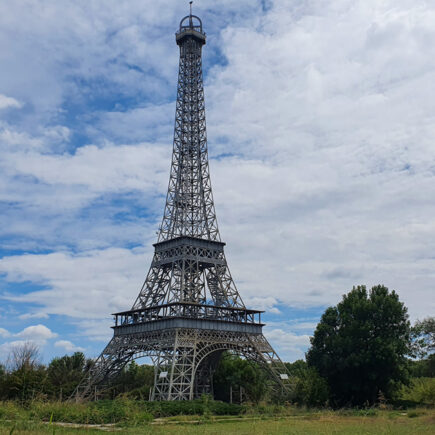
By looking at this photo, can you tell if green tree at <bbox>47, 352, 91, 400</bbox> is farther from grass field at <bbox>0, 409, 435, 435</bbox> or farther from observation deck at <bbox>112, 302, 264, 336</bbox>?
grass field at <bbox>0, 409, 435, 435</bbox>

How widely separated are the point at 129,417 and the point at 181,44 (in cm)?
6319

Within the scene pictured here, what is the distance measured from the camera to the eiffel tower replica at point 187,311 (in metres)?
53.7

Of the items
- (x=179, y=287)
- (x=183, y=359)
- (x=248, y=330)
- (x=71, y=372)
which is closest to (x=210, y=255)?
(x=179, y=287)

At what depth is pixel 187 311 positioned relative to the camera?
Result: 5806cm

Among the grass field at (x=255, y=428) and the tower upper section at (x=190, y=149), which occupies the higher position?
the tower upper section at (x=190, y=149)

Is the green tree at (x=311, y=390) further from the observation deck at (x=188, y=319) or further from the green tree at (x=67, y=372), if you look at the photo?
the green tree at (x=67, y=372)

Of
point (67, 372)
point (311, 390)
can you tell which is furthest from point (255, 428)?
point (67, 372)

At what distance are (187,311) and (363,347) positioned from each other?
65.4 feet

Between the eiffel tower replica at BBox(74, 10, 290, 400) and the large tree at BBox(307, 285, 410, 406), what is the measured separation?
21.4 feet

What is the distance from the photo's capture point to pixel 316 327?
2099 inches

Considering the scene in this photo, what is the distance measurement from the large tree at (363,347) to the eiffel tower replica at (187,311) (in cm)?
653

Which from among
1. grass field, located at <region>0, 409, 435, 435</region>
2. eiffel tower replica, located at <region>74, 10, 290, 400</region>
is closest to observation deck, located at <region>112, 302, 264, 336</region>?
eiffel tower replica, located at <region>74, 10, 290, 400</region>

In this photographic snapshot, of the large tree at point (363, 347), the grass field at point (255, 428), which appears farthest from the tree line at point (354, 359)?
the grass field at point (255, 428)

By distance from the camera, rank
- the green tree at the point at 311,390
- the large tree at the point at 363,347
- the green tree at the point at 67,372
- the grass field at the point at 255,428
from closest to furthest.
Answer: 1. the grass field at the point at 255,428
2. the green tree at the point at 311,390
3. the large tree at the point at 363,347
4. the green tree at the point at 67,372
